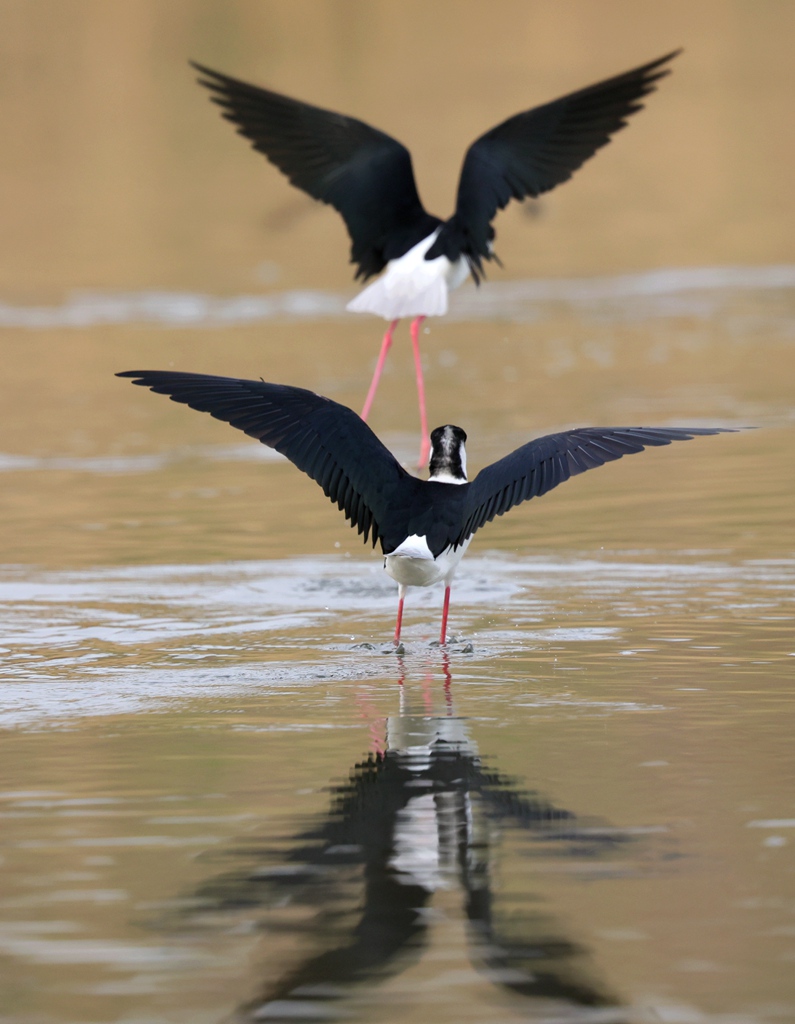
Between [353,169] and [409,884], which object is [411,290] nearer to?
[353,169]

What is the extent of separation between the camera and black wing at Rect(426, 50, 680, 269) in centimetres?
1095

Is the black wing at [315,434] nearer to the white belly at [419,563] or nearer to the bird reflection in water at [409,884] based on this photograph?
the white belly at [419,563]

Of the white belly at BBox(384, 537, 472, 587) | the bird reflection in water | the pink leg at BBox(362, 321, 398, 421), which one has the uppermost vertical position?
the pink leg at BBox(362, 321, 398, 421)

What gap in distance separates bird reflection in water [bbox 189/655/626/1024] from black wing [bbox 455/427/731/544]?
1140mm

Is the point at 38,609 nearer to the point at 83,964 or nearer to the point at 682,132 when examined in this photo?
the point at 83,964

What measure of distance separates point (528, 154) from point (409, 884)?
7248 mm

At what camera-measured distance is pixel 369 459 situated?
6.78 meters

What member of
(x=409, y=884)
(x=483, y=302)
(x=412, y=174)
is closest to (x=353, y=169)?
(x=412, y=174)

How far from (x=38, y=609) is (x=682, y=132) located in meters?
23.5

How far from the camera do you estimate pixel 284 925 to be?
4180mm

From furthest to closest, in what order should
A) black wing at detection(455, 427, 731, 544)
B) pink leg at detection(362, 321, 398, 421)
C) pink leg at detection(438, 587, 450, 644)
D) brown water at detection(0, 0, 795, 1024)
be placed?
1. pink leg at detection(362, 321, 398, 421)
2. pink leg at detection(438, 587, 450, 644)
3. black wing at detection(455, 427, 731, 544)
4. brown water at detection(0, 0, 795, 1024)

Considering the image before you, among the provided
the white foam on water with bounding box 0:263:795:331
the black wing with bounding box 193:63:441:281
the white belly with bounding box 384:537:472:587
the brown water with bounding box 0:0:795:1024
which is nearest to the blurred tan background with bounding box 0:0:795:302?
the black wing with bounding box 193:63:441:281

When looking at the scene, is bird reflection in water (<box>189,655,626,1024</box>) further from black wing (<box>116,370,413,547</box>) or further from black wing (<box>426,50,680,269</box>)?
black wing (<box>426,50,680,269</box>)

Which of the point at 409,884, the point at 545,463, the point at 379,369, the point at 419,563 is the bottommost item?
the point at 409,884
